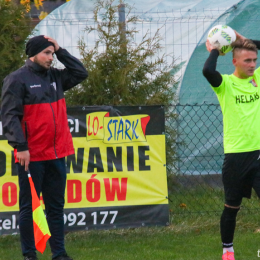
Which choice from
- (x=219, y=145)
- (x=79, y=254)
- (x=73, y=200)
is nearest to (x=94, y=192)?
(x=73, y=200)

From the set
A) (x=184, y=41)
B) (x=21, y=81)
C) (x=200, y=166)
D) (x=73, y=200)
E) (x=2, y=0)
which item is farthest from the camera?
(x=184, y=41)

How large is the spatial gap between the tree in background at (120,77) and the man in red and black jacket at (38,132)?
2.08 m

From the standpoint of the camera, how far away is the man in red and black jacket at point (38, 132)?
3932mm

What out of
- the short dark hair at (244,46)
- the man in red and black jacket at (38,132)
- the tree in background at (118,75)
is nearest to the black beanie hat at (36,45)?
the man in red and black jacket at (38,132)

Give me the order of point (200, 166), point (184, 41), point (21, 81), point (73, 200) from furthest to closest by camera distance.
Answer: point (184, 41) → point (200, 166) → point (73, 200) → point (21, 81)

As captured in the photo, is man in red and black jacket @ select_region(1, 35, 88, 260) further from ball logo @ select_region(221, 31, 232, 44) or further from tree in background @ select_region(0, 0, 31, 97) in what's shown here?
tree in background @ select_region(0, 0, 31, 97)

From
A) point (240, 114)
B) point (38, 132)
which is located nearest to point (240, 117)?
point (240, 114)

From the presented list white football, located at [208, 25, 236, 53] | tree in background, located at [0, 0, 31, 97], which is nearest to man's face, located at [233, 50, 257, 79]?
white football, located at [208, 25, 236, 53]

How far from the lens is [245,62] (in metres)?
4.05

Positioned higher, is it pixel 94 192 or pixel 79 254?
pixel 94 192

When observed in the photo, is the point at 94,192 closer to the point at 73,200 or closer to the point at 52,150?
the point at 73,200

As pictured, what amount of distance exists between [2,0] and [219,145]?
407 cm

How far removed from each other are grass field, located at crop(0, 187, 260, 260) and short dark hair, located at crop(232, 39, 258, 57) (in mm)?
1849

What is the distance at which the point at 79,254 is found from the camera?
4766mm
